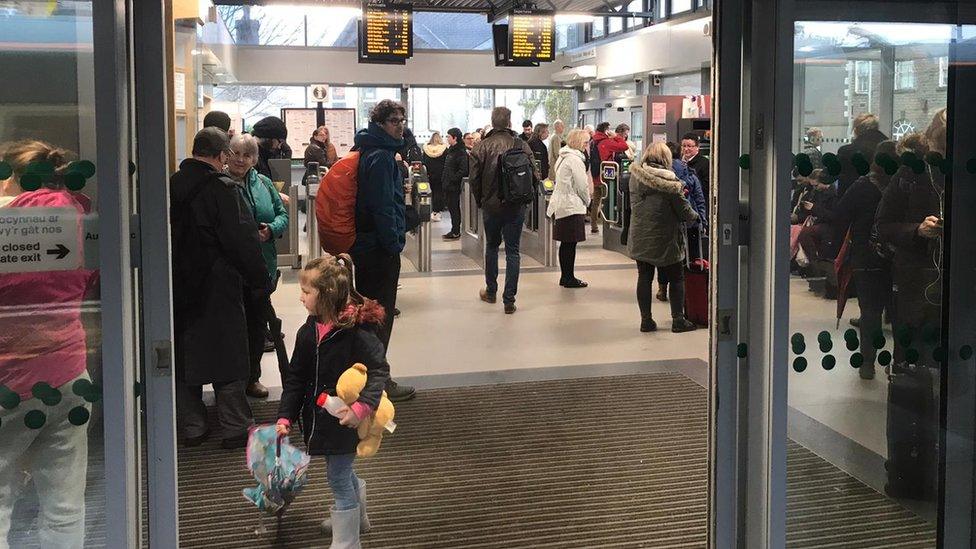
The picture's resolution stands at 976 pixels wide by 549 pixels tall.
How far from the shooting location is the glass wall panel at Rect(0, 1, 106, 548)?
6.95ft

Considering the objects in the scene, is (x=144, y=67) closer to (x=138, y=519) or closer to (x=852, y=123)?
(x=138, y=519)

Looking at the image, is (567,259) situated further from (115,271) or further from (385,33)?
(115,271)

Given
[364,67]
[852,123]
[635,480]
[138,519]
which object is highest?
[364,67]

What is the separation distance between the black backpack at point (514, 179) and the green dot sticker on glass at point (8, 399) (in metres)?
5.51

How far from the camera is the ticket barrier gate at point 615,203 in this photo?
1064 cm

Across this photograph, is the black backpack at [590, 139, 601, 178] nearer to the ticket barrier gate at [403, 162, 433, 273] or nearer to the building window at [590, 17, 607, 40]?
the ticket barrier gate at [403, 162, 433, 273]

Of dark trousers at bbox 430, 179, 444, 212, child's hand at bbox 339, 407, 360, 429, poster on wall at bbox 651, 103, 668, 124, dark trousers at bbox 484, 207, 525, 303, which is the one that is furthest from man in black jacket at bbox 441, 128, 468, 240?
child's hand at bbox 339, 407, 360, 429

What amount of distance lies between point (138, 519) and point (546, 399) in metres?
3.20

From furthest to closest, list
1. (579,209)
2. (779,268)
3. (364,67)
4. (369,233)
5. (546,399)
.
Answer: (364,67) → (579,209) → (546,399) → (369,233) → (779,268)

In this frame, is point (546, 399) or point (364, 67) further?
point (364, 67)

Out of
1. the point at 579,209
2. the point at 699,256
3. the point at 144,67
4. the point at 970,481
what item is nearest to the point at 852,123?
the point at 970,481

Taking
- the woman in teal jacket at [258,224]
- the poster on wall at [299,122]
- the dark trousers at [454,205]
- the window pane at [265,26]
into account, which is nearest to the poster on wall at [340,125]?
the poster on wall at [299,122]

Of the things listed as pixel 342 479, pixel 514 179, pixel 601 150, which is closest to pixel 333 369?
pixel 342 479

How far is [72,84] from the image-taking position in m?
2.17
